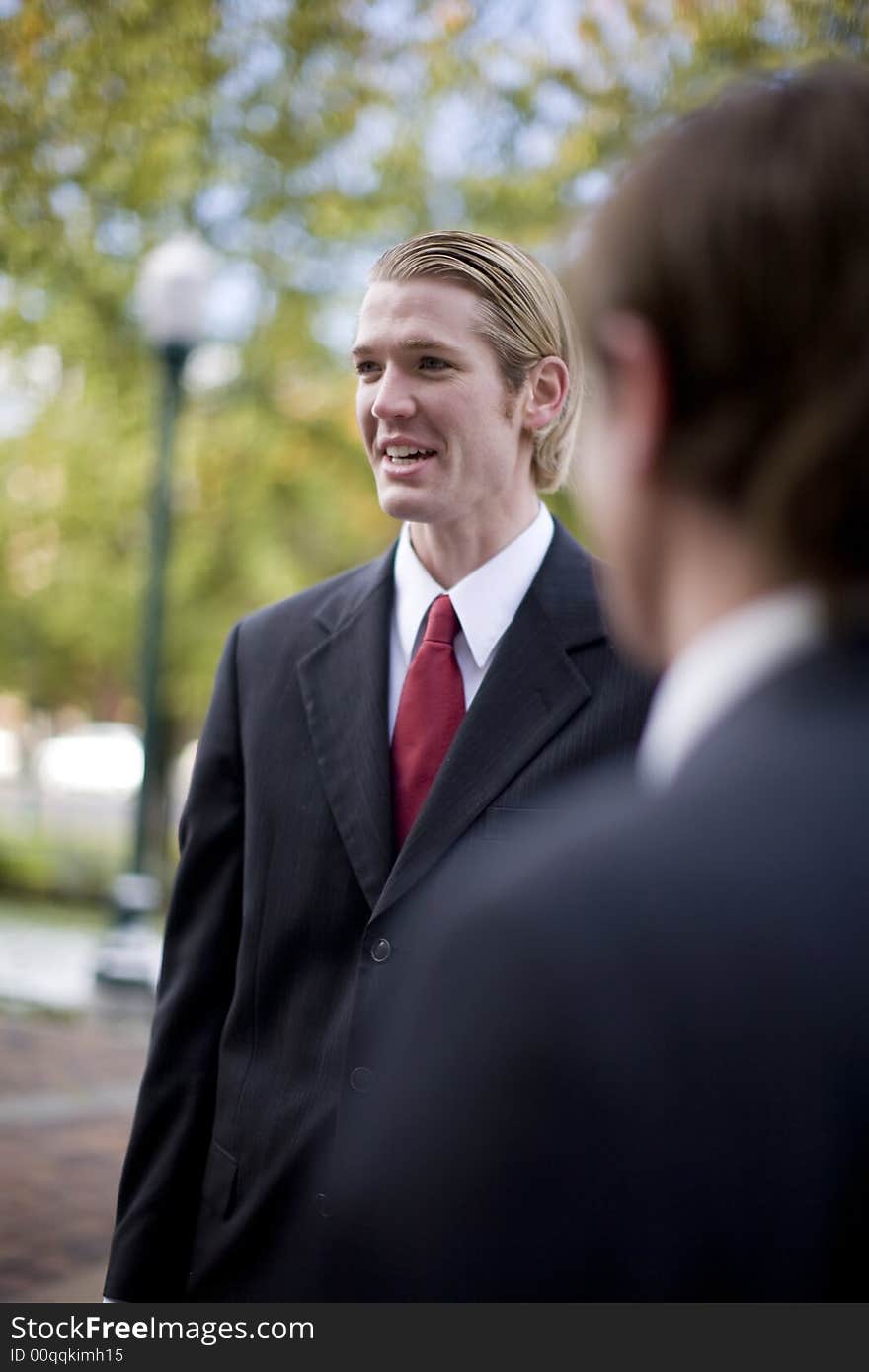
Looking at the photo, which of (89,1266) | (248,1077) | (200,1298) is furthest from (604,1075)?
(89,1266)

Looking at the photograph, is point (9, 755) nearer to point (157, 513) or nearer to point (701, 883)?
point (157, 513)

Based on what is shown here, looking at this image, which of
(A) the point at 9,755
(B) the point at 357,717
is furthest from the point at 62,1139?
(A) the point at 9,755

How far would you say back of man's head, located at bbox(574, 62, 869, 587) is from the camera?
2.76 feet

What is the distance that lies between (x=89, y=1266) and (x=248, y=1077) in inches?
115

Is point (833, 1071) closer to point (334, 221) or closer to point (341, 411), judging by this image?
point (334, 221)

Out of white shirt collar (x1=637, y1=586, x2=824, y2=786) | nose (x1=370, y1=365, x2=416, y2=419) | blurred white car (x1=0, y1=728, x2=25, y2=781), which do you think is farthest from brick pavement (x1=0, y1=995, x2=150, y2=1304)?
blurred white car (x1=0, y1=728, x2=25, y2=781)

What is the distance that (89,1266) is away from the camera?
452 cm

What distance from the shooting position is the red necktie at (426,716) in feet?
6.85

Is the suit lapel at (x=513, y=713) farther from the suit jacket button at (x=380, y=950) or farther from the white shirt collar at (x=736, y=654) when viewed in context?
the white shirt collar at (x=736, y=654)

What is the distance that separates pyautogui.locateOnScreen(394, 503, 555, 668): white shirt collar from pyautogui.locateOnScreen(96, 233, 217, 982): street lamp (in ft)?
23.4

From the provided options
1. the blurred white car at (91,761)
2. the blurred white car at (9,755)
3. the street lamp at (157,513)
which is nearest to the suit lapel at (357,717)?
the street lamp at (157,513)

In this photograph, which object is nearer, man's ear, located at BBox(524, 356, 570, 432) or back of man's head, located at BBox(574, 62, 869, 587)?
back of man's head, located at BBox(574, 62, 869, 587)

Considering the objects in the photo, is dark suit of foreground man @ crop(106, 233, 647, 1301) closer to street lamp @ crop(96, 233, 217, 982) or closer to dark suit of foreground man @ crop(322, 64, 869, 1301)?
dark suit of foreground man @ crop(322, 64, 869, 1301)

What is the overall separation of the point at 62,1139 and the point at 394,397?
482 centimetres
